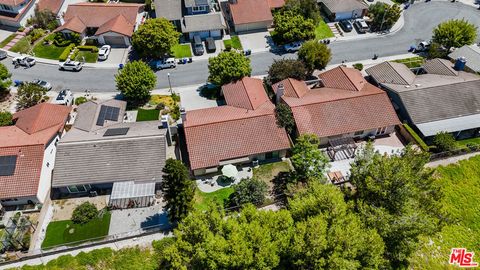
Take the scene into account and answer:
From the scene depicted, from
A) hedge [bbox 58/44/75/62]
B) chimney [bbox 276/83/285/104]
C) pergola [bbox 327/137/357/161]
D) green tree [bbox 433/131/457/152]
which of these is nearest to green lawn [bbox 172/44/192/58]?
hedge [bbox 58/44/75/62]

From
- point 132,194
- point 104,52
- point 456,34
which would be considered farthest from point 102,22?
point 456,34

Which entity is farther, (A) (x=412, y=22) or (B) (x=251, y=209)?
(A) (x=412, y=22)

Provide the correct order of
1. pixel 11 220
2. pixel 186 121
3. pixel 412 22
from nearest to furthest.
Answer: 1. pixel 11 220
2. pixel 186 121
3. pixel 412 22

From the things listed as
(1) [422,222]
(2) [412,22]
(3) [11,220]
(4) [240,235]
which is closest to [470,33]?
(2) [412,22]

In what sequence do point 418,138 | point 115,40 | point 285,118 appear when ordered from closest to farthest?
point 285,118 → point 418,138 → point 115,40

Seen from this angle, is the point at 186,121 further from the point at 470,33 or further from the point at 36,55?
the point at 470,33

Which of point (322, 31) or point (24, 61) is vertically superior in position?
point (322, 31)

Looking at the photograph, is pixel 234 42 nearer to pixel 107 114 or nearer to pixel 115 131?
pixel 107 114

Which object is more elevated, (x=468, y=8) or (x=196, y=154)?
(x=468, y=8)
